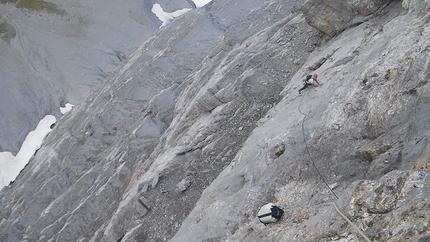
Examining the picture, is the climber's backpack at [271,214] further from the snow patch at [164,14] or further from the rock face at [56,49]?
the snow patch at [164,14]

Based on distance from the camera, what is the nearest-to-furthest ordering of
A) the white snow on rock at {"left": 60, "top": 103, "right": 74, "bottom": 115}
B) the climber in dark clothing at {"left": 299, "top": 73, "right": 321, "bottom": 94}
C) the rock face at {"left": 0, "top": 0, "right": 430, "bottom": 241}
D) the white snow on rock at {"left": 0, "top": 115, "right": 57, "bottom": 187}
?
the rock face at {"left": 0, "top": 0, "right": 430, "bottom": 241}
the climber in dark clothing at {"left": 299, "top": 73, "right": 321, "bottom": 94}
the white snow on rock at {"left": 0, "top": 115, "right": 57, "bottom": 187}
the white snow on rock at {"left": 60, "top": 103, "right": 74, "bottom": 115}

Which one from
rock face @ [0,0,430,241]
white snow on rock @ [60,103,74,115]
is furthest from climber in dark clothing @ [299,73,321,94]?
white snow on rock @ [60,103,74,115]

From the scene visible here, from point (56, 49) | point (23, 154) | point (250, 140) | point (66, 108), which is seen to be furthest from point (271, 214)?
point (56, 49)

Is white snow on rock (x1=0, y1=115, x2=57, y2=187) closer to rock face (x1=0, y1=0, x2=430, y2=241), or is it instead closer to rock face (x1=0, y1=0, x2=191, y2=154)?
rock face (x1=0, y1=0, x2=191, y2=154)

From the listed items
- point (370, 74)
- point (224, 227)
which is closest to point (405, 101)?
point (370, 74)

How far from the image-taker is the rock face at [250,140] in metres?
9.82

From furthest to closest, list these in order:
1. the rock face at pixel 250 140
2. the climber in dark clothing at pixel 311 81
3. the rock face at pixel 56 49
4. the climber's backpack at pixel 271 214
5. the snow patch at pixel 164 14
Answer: the snow patch at pixel 164 14 < the rock face at pixel 56 49 < the climber in dark clothing at pixel 311 81 < the climber's backpack at pixel 271 214 < the rock face at pixel 250 140

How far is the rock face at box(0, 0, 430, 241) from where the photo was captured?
982 cm

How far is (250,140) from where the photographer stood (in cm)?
1669

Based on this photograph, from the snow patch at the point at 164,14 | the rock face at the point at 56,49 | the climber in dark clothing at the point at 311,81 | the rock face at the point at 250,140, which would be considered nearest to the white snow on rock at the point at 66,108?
the rock face at the point at 56,49

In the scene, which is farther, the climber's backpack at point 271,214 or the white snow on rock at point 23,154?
the white snow on rock at point 23,154

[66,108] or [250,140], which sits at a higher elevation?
[66,108]

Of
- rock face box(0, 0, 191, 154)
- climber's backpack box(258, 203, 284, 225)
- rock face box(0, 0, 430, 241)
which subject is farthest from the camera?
rock face box(0, 0, 191, 154)

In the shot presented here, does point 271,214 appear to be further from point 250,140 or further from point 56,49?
point 56,49
